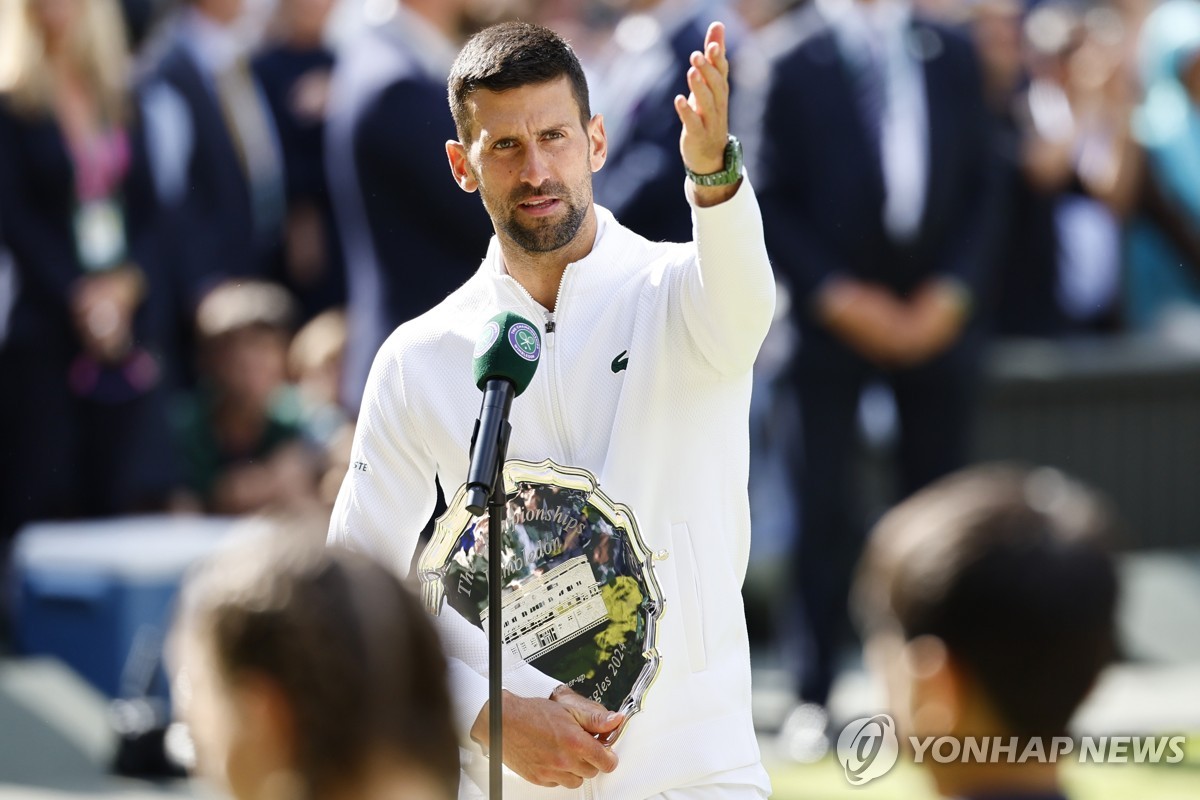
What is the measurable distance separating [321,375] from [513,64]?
4.16m

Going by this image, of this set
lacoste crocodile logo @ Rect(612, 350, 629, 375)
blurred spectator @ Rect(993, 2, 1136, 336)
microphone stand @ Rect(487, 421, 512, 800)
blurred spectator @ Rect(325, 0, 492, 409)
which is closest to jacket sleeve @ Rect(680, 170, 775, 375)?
lacoste crocodile logo @ Rect(612, 350, 629, 375)

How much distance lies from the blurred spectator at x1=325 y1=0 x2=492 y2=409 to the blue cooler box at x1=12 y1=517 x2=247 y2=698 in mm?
1057

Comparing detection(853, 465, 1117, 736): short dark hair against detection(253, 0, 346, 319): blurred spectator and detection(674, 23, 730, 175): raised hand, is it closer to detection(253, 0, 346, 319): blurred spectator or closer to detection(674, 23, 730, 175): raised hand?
detection(674, 23, 730, 175): raised hand

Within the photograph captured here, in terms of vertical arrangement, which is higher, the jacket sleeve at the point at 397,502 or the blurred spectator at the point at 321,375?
the blurred spectator at the point at 321,375

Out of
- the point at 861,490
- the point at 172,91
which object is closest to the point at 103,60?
the point at 172,91

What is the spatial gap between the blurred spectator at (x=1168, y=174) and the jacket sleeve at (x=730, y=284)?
6089mm

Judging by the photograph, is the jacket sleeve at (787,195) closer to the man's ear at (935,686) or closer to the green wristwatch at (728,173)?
the green wristwatch at (728,173)

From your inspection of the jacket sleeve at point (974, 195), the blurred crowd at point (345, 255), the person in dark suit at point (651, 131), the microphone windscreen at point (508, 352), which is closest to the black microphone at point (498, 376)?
the microphone windscreen at point (508, 352)

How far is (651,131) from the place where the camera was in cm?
684

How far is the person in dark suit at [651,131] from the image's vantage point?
6660 millimetres

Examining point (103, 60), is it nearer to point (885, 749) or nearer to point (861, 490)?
point (861, 490)

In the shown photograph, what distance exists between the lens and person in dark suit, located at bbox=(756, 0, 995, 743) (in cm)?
741

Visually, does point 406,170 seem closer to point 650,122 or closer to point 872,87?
point 650,122

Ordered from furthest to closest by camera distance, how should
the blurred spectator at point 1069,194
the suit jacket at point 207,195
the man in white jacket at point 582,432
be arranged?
the blurred spectator at point 1069,194 → the suit jacket at point 207,195 → the man in white jacket at point 582,432
